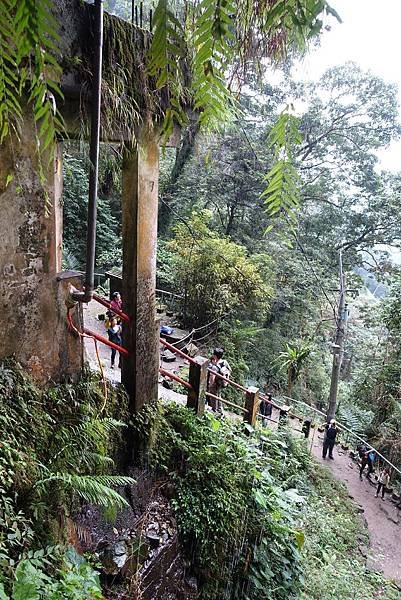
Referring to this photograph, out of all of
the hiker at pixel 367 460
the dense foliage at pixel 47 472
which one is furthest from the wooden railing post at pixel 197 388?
the hiker at pixel 367 460

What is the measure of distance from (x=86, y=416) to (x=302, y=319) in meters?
12.1

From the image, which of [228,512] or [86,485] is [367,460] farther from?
[86,485]

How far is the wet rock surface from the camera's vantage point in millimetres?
3678

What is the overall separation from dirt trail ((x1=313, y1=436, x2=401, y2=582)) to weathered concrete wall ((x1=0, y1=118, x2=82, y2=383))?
6.96 meters

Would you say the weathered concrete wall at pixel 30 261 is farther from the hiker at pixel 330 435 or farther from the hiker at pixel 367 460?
the hiker at pixel 367 460

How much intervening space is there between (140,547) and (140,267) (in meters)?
2.56

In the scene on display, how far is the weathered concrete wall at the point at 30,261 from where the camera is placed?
10.4 feet

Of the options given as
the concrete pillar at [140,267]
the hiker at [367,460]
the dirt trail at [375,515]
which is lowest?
the dirt trail at [375,515]

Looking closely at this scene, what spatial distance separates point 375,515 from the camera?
9.52 m

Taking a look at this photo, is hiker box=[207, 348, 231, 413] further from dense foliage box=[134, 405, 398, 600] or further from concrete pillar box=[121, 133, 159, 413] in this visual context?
concrete pillar box=[121, 133, 159, 413]

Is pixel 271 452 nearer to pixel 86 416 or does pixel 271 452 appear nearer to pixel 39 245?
pixel 86 416

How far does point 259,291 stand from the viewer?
1096 centimetres

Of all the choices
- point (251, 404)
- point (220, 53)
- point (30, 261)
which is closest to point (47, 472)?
point (30, 261)

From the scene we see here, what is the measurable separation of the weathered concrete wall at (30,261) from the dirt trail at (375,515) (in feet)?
22.8
